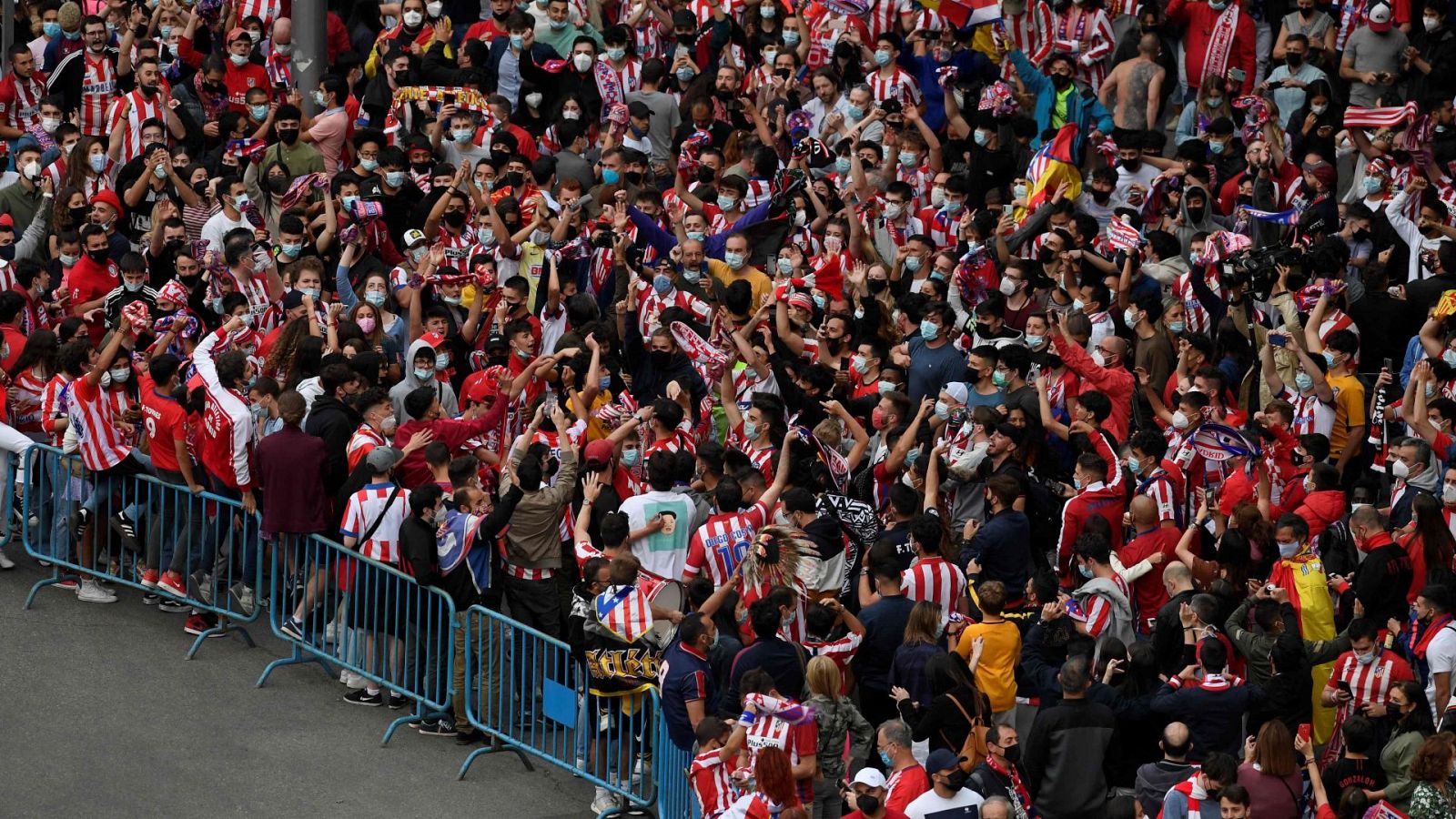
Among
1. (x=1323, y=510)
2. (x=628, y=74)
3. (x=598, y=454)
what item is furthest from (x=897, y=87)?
(x=1323, y=510)

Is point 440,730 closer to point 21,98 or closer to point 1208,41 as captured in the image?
point 21,98

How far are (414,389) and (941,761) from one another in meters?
5.68

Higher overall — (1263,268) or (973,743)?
(1263,268)

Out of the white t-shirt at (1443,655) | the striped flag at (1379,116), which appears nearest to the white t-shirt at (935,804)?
the white t-shirt at (1443,655)

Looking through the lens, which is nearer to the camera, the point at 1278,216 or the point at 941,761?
the point at 941,761

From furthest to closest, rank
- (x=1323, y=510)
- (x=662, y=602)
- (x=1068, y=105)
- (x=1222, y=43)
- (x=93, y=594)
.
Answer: (x=1222, y=43)
(x=1068, y=105)
(x=93, y=594)
(x=1323, y=510)
(x=662, y=602)

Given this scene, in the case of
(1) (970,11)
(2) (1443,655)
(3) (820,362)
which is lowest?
(2) (1443,655)

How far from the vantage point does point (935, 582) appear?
12961mm

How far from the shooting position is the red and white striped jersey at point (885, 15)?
20.5 metres

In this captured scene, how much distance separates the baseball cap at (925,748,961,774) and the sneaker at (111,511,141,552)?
258 inches

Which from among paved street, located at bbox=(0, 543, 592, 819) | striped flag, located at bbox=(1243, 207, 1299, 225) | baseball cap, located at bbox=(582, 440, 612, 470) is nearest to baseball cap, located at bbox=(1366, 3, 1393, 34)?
striped flag, located at bbox=(1243, 207, 1299, 225)

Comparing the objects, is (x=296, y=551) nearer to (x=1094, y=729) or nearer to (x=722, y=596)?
(x=722, y=596)

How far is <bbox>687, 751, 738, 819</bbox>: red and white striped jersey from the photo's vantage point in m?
11.3

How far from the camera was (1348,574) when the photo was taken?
45.0 feet
